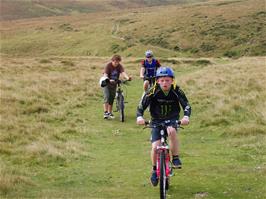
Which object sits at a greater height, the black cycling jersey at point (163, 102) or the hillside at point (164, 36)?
the hillside at point (164, 36)

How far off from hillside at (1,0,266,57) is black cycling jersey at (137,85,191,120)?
79.1m

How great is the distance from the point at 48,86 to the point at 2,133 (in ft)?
43.7

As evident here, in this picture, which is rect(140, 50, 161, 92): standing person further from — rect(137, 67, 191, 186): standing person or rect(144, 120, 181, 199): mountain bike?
rect(144, 120, 181, 199): mountain bike

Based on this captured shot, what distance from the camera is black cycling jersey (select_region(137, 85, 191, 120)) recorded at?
8359mm

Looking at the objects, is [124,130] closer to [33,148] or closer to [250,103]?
[33,148]

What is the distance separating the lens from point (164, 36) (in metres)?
106

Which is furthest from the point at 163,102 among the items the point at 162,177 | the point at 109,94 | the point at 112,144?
the point at 109,94

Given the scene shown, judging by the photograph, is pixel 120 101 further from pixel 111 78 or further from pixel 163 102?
pixel 163 102

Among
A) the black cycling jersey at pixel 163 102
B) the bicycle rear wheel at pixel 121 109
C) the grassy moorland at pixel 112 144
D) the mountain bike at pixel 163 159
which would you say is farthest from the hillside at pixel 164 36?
the mountain bike at pixel 163 159

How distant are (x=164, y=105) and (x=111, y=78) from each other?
951cm

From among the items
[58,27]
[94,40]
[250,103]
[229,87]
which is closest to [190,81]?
[229,87]

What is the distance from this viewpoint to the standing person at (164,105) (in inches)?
324

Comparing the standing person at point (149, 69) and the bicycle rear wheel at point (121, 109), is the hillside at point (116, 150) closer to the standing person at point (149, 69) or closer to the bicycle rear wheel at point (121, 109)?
the bicycle rear wheel at point (121, 109)

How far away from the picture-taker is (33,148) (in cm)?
1202
